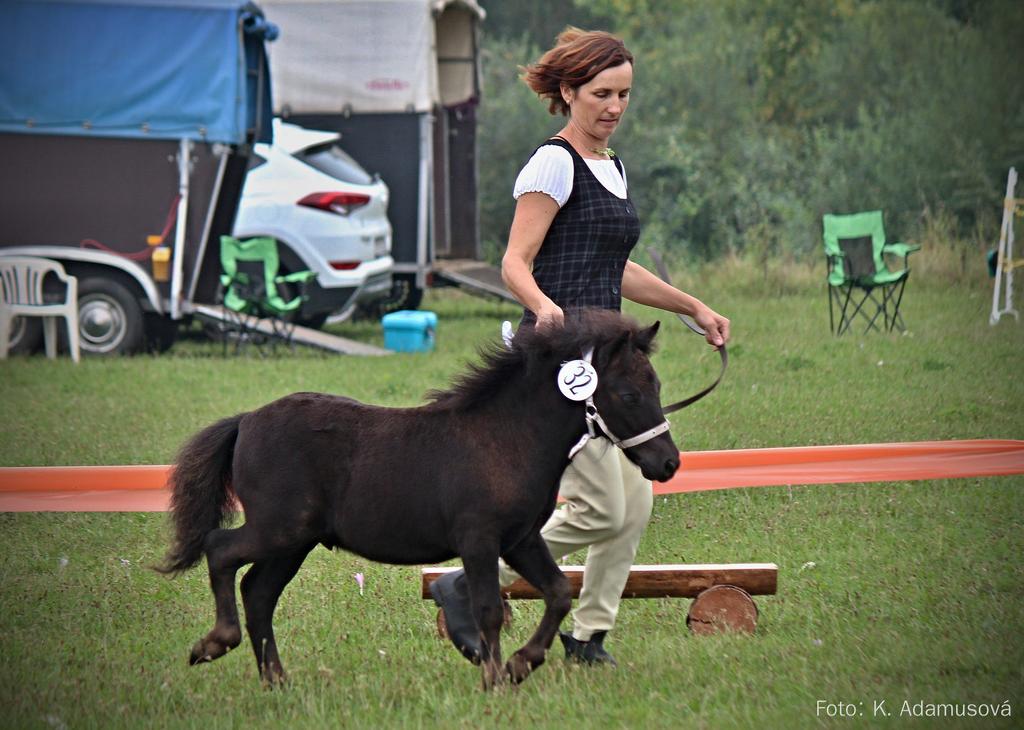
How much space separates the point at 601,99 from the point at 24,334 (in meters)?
11.7

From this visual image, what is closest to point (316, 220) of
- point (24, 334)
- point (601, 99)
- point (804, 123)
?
point (24, 334)

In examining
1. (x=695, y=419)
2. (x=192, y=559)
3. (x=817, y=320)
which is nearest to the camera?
(x=192, y=559)

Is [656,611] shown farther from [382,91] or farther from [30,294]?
[382,91]

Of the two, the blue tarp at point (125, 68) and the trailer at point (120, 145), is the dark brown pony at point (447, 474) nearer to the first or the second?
the trailer at point (120, 145)

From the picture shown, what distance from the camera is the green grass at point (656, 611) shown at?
15.1ft

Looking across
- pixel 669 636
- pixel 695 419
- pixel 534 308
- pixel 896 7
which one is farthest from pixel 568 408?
pixel 896 7

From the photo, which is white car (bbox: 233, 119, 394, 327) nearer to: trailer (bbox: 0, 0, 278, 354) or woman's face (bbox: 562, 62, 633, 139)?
trailer (bbox: 0, 0, 278, 354)

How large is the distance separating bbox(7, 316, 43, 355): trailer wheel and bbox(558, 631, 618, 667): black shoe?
37.2 feet

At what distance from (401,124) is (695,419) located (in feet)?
28.7

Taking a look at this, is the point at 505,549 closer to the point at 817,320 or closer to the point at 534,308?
the point at 534,308

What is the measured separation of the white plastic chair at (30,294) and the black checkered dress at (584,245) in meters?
10.7

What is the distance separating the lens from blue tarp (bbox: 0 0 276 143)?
14844mm

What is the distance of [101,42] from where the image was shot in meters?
15.0

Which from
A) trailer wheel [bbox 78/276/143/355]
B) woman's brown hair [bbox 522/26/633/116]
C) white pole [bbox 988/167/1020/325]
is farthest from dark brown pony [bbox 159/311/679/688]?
white pole [bbox 988/167/1020/325]
